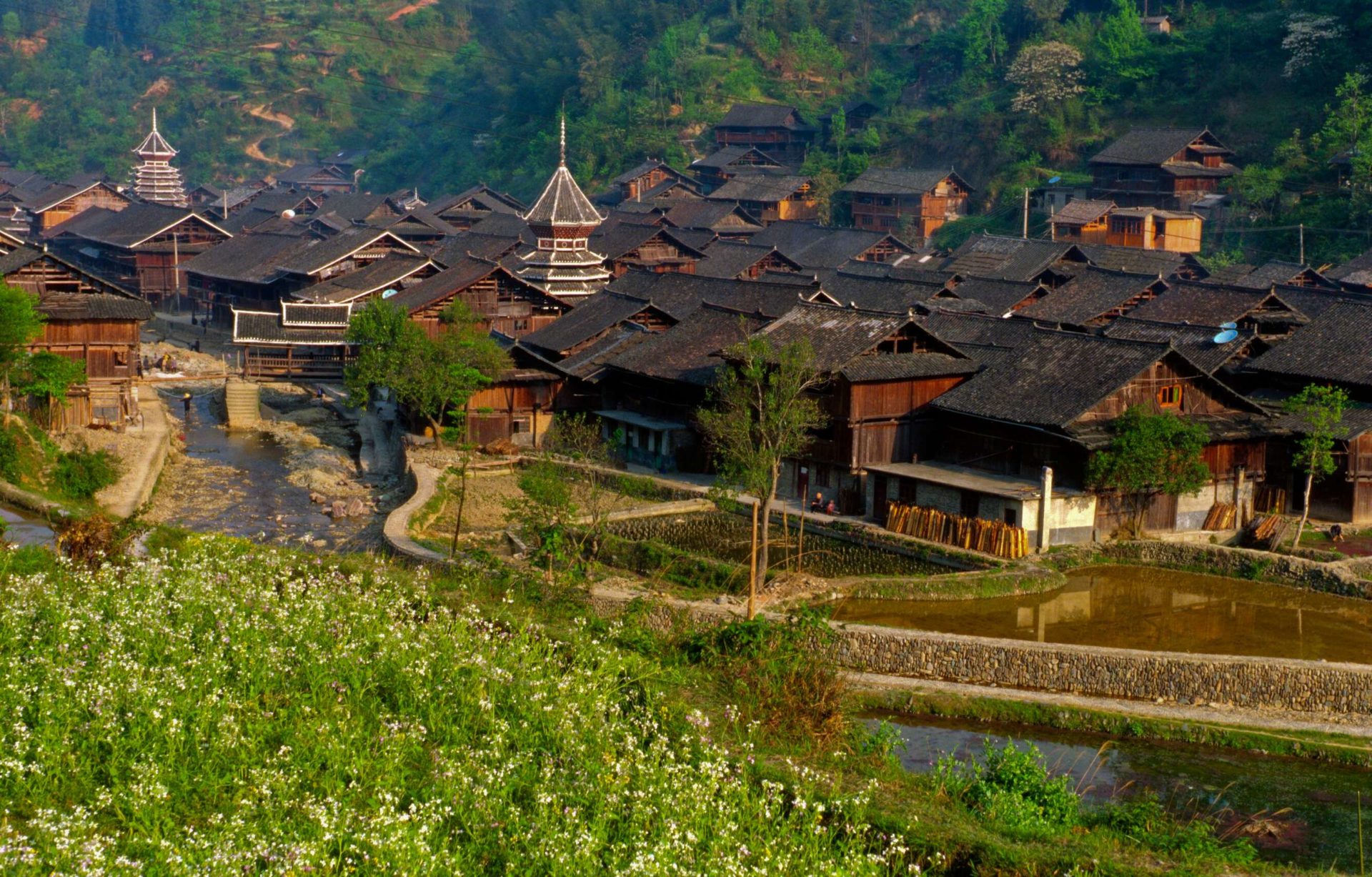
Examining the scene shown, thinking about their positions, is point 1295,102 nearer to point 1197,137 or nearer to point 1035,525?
point 1197,137

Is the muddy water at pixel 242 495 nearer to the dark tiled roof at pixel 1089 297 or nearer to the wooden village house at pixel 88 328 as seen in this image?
A: the wooden village house at pixel 88 328

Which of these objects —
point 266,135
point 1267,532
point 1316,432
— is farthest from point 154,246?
point 266,135

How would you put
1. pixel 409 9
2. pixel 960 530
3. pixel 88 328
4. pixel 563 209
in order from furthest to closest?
pixel 409 9 < pixel 563 209 < pixel 88 328 < pixel 960 530

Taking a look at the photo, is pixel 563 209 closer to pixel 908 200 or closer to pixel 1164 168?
pixel 908 200

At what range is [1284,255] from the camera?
6172 cm

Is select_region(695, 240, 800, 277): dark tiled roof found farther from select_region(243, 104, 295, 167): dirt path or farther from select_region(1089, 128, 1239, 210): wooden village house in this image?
select_region(243, 104, 295, 167): dirt path

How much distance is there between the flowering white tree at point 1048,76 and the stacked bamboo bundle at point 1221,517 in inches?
2091

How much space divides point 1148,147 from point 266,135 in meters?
88.8

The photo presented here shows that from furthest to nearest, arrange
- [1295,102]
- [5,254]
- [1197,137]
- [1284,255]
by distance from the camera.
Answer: [1295,102]
[1197,137]
[1284,255]
[5,254]

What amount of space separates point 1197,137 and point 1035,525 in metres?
42.3

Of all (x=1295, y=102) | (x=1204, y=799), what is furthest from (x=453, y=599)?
(x=1295, y=102)

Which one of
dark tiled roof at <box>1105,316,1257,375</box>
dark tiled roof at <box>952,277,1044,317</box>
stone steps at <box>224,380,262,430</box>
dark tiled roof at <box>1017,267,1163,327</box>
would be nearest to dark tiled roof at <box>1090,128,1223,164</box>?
dark tiled roof at <box>952,277,1044,317</box>

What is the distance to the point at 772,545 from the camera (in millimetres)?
31125

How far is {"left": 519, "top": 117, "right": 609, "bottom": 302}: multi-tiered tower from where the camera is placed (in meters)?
54.2
